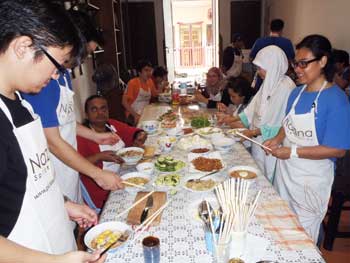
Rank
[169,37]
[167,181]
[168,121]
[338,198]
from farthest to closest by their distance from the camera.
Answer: [169,37]
[168,121]
[338,198]
[167,181]

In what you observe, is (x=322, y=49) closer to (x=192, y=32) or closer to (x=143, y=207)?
(x=143, y=207)

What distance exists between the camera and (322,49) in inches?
63.1

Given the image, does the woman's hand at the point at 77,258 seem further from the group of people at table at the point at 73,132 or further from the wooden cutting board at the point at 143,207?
the wooden cutting board at the point at 143,207

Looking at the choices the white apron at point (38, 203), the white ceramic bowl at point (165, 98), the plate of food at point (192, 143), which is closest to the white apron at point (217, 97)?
the white ceramic bowl at point (165, 98)

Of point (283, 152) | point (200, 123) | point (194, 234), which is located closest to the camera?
point (194, 234)

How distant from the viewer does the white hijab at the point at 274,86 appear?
2201mm

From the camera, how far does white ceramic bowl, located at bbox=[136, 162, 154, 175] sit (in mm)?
1710

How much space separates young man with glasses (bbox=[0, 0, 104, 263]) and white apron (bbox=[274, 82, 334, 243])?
1.33 meters

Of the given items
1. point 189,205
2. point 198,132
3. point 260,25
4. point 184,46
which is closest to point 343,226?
point 198,132

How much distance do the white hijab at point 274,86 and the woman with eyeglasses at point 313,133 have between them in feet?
1.06

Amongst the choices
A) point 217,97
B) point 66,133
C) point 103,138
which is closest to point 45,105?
point 66,133

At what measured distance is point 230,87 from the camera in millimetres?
2998

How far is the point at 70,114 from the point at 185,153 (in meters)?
0.81

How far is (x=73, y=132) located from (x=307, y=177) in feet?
4.83
